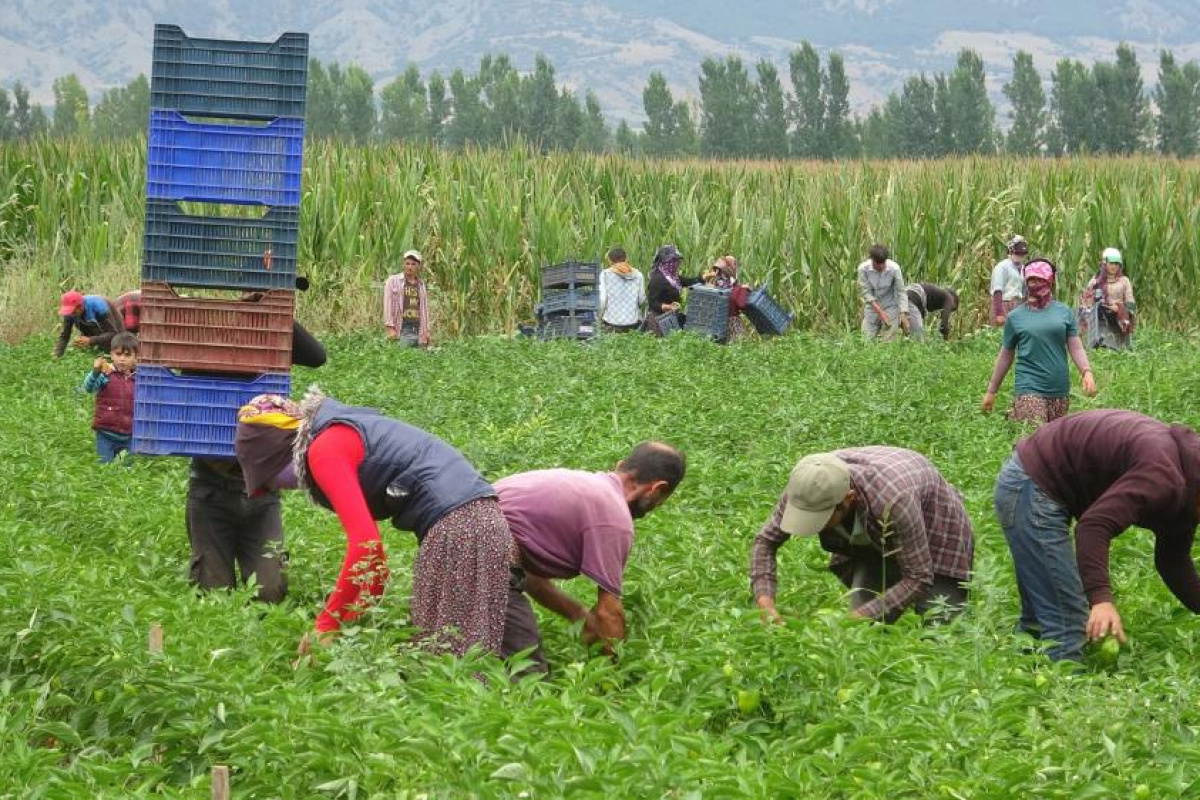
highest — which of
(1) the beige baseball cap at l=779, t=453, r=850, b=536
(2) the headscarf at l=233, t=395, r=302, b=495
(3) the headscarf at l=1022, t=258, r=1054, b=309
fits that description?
(3) the headscarf at l=1022, t=258, r=1054, b=309

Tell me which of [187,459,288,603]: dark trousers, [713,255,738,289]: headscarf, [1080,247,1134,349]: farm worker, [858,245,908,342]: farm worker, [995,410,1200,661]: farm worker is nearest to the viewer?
[995,410,1200,661]: farm worker

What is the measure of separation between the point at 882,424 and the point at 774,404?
5.19 feet

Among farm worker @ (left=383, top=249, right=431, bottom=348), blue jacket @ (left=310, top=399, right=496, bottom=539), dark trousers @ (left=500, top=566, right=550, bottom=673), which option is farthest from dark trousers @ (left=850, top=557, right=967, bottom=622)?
farm worker @ (left=383, top=249, right=431, bottom=348)

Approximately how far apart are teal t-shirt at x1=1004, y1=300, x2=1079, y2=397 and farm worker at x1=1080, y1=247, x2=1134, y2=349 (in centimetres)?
849

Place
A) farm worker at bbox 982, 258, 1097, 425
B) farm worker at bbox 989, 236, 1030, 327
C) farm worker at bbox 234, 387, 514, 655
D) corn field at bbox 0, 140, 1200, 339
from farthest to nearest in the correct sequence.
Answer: corn field at bbox 0, 140, 1200, 339 < farm worker at bbox 989, 236, 1030, 327 < farm worker at bbox 982, 258, 1097, 425 < farm worker at bbox 234, 387, 514, 655

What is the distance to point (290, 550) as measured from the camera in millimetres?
8898

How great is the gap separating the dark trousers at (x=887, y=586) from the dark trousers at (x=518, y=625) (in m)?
1.35

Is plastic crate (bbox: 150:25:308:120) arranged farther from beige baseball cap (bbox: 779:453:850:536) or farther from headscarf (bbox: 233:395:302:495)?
beige baseball cap (bbox: 779:453:850:536)

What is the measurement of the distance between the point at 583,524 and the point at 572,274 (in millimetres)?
16795

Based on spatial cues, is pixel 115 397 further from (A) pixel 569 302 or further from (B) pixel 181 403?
(A) pixel 569 302

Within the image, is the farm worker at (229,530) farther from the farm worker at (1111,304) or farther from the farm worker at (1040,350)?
the farm worker at (1111,304)

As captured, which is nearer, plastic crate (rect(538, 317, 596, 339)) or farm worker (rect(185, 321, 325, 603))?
farm worker (rect(185, 321, 325, 603))

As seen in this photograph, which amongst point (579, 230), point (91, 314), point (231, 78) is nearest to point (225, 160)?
point (231, 78)

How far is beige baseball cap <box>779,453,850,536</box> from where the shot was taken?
664 centimetres
